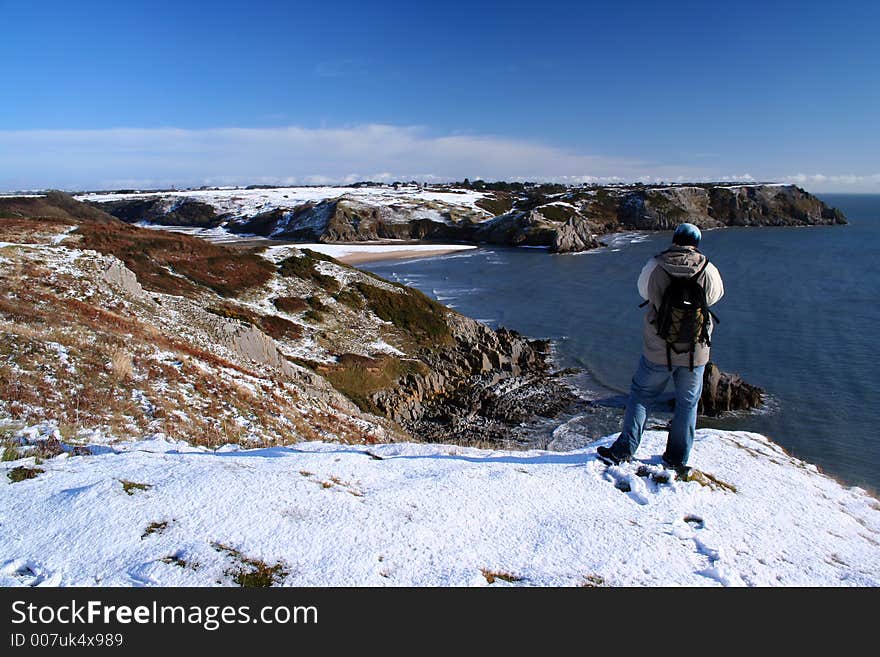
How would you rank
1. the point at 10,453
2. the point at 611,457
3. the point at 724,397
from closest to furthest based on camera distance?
1. the point at 10,453
2. the point at 611,457
3. the point at 724,397

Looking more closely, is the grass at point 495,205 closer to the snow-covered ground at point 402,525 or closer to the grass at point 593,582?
the snow-covered ground at point 402,525

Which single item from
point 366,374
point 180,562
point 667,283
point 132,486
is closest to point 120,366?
point 132,486

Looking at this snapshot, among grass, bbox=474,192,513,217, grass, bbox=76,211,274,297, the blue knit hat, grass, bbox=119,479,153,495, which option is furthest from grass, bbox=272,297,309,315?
grass, bbox=474,192,513,217

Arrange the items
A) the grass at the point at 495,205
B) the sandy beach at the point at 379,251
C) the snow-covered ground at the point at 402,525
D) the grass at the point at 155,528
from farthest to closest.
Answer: the grass at the point at 495,205
the sandy beach at the point at 379,251
the grass at the point at 155,528
the snow-covered ground at the point at 402,525

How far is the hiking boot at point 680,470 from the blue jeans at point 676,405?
0.05 meters

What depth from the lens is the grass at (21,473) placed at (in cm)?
612

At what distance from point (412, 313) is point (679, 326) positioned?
96.5ft

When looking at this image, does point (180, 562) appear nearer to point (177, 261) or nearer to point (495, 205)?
point (177, 261)

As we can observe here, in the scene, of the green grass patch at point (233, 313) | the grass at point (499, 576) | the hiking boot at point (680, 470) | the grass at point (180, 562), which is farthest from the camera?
the green grass patch at point (233, 313)

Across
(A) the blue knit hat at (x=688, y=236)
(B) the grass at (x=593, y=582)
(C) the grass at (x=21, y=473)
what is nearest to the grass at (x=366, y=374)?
(C) the grass at (x=21, y=473)

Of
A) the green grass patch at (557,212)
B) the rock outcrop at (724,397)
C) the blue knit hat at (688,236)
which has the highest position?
the green grass patch at (557,212)

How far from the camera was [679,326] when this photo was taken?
700 cm
